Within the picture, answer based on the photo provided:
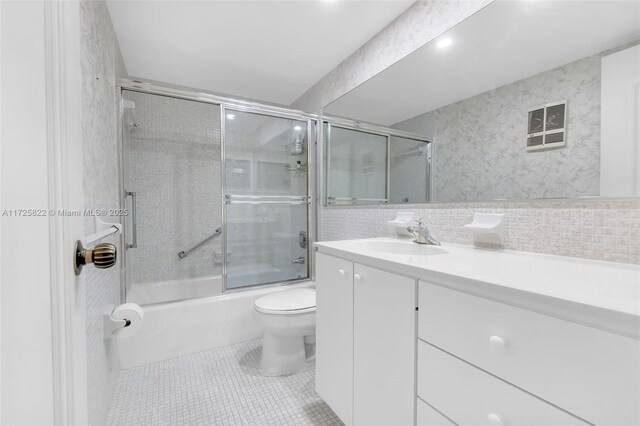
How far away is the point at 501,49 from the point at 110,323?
226 centimetres

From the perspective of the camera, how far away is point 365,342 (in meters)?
0.99

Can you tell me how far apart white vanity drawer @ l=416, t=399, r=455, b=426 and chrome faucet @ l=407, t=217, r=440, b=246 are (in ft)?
2.40

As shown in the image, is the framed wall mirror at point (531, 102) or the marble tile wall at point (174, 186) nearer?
the framed wall mirror at point (531, 102)

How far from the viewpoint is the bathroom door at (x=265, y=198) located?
226cm

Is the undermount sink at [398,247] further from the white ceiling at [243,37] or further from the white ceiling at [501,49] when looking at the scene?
the white ceiling at [243,37]

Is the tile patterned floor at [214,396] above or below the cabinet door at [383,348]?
below

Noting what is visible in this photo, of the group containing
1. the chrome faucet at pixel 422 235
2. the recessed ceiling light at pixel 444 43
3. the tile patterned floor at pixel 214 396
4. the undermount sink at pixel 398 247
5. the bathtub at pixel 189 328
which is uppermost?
the recessed ceiling light at pixel 444 43

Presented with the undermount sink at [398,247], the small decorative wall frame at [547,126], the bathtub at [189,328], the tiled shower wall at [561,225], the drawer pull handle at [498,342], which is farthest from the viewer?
the bathtub at [189,328]

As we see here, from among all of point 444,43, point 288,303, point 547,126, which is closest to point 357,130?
point 444,43

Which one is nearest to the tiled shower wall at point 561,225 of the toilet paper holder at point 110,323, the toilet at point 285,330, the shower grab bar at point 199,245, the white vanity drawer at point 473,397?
the white vanity drawer at point 473,397

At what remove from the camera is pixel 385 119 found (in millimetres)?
1733

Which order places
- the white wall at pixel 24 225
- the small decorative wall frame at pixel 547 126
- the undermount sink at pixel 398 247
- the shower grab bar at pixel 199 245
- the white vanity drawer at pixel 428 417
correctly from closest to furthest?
the white wall at pixel 24 225
the white vanity drawer at pixel 428 417
the small decorative wall frame at pixel 547 126
the undermount sink at pixel 398 247
the shower grab bar at pixel 199 245

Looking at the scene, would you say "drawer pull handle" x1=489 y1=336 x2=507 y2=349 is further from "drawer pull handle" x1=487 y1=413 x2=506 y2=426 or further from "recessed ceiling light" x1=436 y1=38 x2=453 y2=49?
"recessed ceiling light" x1=436 y1=38 x2=453 y2=49

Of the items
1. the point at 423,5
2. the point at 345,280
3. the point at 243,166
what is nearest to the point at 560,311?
the point at 345,280
